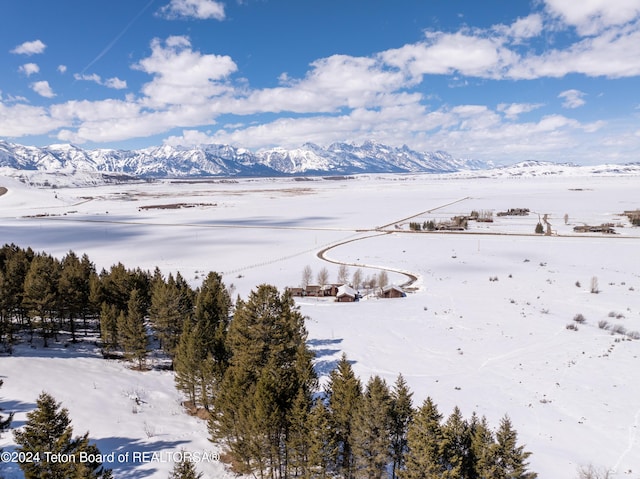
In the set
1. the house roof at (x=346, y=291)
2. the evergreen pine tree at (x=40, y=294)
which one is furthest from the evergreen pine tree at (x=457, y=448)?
the house roof at (x=346, y=291)

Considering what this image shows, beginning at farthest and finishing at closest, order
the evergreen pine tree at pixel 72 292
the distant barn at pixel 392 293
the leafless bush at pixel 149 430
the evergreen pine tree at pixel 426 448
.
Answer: the distant barn at pixel 392 293 → the evergreen pine tree at pixel 72 292 → the leafless bush at pixel 149 430 → the evergreen pine tree at pixel 426 448

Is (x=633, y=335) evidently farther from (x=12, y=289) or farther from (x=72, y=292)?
(x=12, y=289)

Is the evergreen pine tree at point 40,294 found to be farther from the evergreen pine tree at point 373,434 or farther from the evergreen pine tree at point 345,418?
the evergreen pine tree at point 373,434

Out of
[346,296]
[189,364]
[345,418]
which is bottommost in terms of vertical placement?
[346,296]

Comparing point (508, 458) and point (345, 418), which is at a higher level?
point (345, 418)

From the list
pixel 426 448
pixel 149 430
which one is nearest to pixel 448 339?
pixel 426 448

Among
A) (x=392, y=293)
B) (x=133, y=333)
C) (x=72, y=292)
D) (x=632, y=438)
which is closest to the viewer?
(x=632, y=438)
